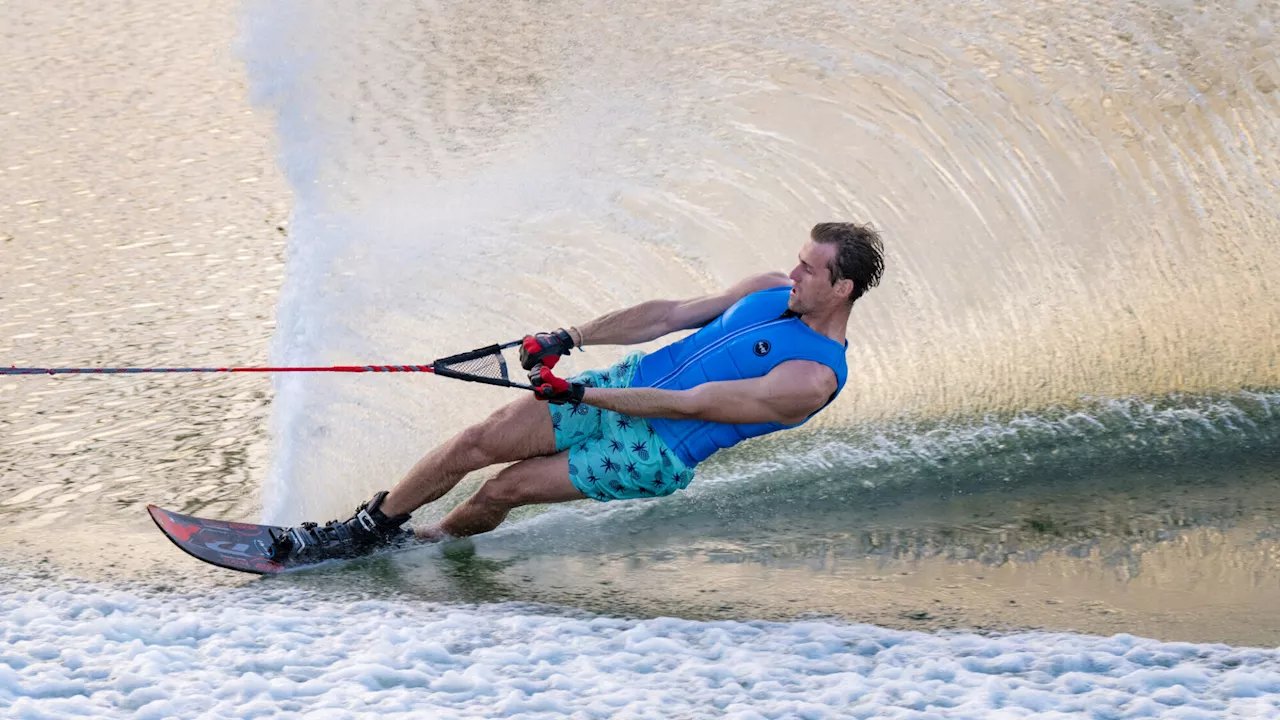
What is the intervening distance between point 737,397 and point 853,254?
1.54 feet

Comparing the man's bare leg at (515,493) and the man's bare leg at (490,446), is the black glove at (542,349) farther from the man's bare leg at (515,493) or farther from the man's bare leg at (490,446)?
→ the man's bare leg at (515,493)

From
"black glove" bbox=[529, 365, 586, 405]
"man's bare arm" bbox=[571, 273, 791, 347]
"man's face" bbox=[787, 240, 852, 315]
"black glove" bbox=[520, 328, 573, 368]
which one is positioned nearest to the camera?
"black glove" bbox=[529, 365, 586, 405]

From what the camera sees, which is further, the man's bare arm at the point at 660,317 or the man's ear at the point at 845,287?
the man's bare arm at the point at 660,317

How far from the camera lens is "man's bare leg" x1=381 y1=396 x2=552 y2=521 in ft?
13.1

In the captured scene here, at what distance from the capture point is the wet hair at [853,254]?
3713mm

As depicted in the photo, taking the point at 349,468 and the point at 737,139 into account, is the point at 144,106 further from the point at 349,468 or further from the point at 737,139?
the point at 349,468

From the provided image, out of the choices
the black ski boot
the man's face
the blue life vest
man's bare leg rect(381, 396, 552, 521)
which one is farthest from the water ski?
the man's face

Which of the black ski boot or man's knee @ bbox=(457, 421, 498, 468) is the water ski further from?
man's knee @ bbox=(457, 421, 498, 468)

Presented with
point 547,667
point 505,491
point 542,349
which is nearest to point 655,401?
point 542,349

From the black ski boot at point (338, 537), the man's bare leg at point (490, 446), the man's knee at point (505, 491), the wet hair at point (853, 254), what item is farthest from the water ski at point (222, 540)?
the wet hair at point (853, 254)

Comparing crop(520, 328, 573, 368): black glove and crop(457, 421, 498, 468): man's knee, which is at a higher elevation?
crop(520, 328, 573, 368): black glove

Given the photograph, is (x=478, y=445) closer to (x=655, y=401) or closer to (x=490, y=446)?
(x=490, y=446)

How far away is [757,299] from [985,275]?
2.36 meters

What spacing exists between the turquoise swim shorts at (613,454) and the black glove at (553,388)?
1.03 ft
